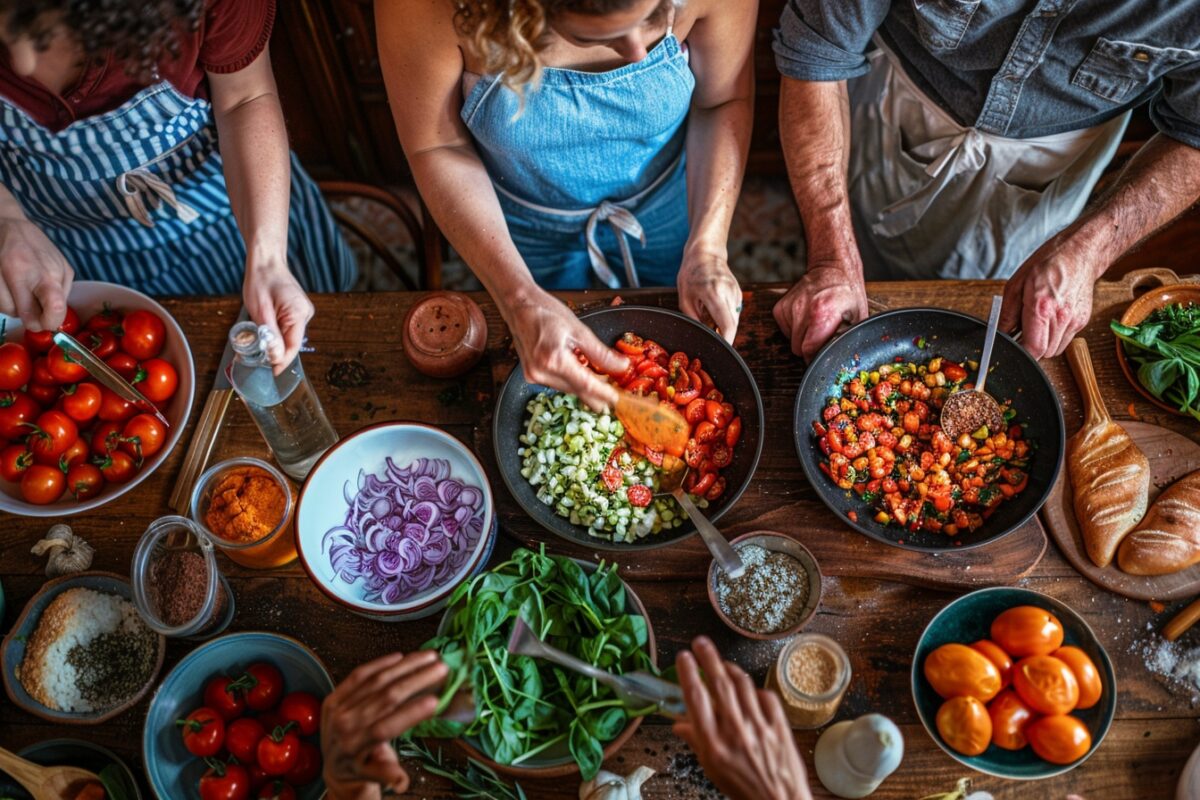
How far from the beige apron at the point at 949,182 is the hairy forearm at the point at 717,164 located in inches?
20.0

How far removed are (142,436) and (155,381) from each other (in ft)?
0.41

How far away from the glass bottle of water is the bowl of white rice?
1.28 ft

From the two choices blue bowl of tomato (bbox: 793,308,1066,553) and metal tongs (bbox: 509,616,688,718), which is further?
blue bowl of tomato (bbox: 793,308,1066,553)

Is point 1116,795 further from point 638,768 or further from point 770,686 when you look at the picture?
point 638,768

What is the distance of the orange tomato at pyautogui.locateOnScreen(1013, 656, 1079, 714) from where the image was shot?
1.35 meters

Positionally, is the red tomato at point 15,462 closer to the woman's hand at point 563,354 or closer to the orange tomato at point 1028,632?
the woman's hand at point 563,354

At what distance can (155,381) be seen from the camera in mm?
1701

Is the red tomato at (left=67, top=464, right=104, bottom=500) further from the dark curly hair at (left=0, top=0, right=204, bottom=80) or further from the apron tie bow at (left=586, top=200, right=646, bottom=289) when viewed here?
the apron tie bow at (left=586, top=200, right=646, bottom=289)

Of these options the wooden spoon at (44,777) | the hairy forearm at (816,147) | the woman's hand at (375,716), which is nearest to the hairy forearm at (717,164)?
the hairy forearm at (816,147)

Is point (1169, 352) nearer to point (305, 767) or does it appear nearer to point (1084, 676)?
point (1084, 676)

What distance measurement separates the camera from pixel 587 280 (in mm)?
2430

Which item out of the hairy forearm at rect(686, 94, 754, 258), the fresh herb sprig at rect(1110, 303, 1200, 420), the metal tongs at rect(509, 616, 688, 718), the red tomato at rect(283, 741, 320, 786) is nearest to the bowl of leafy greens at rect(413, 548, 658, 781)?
the metal tongs at rect(509, 616, 688, 718)

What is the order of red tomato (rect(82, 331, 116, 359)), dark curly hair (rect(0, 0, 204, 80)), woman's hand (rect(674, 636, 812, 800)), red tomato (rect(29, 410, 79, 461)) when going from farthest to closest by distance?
red tomato (rect(82, 331, 116, 359)) < red tomato (rect(29, 410, 79, 461)) < dark curly hair (rect(0, 0, 204, 80)) < woman's hand (rect(674, 636, 812, 800))

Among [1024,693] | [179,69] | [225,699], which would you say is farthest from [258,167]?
[1024,693]
